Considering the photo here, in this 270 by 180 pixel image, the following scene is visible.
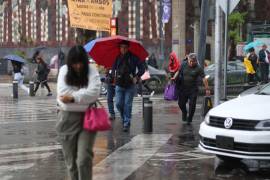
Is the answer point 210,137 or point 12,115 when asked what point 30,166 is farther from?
point 12,115

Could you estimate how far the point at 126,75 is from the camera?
524 inches

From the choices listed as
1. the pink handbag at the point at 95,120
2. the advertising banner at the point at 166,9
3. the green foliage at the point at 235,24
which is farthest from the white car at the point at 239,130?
the green foliage at the point at 235,24

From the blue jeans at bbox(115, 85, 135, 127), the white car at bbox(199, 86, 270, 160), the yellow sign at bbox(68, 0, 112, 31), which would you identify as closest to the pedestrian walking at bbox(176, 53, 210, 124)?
the blue jeans at bbox(115, 85, 135, 127)

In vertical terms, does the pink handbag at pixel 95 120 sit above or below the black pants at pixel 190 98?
above

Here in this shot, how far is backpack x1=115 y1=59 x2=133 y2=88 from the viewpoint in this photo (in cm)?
1330

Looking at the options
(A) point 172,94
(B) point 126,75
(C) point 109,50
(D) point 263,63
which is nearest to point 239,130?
(B) point 126,75

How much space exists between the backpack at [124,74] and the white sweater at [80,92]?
19.8ft

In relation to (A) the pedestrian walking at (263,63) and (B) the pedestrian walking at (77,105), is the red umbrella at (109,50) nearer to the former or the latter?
(B) the pedestrian walking at (77,105)

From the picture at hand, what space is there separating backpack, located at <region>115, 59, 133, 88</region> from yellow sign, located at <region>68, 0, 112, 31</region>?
12.4 m

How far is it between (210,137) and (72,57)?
285cm

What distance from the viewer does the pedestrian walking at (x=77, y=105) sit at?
7043mm

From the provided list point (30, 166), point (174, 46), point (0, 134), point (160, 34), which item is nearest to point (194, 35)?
point (160, 34)

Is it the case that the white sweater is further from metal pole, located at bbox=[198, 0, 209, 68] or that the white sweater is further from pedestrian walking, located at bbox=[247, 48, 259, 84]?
pedestrian walking, located at bbox=[247, 48, 259, 84]

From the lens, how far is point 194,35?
51.2m
